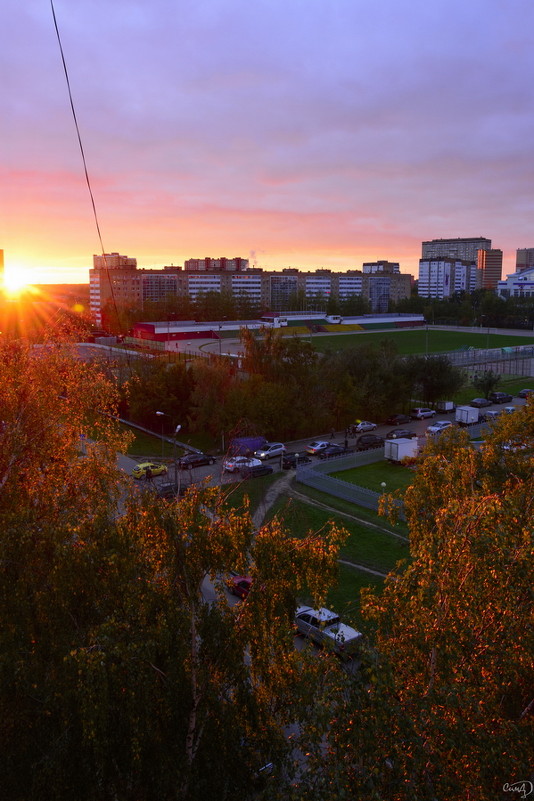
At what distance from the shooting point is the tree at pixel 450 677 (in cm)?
390

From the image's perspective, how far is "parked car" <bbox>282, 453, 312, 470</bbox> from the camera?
23.0 metres

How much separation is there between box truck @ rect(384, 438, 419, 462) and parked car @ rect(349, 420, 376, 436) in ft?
15.3

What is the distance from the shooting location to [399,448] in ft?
76.3

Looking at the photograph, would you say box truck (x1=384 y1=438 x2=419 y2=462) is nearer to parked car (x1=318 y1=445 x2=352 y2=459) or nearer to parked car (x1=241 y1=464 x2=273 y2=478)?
parked car (x1=318 y1=445 x2=352 y2=459)

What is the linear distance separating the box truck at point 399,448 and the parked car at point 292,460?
3.25m

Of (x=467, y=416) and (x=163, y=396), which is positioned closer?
(x=163, y=396)

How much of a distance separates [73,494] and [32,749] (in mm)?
3056

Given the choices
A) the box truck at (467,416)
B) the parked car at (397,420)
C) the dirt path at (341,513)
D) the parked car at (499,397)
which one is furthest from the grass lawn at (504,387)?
the dirt path at (341,513)

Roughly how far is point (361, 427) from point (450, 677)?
80.9ft

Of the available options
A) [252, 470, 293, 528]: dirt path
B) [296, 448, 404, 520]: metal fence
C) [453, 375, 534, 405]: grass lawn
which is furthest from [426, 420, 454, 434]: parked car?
[252, 470, 293, 528]: dirt path

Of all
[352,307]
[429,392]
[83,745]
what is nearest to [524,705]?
[83,745]

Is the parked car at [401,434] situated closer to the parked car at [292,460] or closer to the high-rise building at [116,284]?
the parked car at [292,460]

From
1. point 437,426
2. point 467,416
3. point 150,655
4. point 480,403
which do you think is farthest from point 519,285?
point 150,655

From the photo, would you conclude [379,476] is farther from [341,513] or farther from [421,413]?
[421,413]
